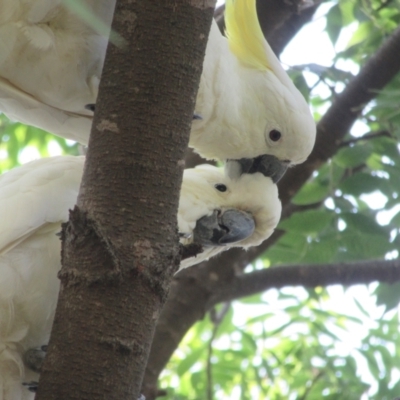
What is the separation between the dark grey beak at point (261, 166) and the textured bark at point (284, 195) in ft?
1.45

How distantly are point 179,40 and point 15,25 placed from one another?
0.77 m

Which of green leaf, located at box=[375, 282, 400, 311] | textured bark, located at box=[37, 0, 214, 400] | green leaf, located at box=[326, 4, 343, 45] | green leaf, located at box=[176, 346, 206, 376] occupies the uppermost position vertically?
green leaf, located at box=[326, 4, 343, 45]

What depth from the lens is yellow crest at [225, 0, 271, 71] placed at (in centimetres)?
258

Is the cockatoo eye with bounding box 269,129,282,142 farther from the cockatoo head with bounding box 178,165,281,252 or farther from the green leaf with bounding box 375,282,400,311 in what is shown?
the green leaf with bounding box 375,282,400,311

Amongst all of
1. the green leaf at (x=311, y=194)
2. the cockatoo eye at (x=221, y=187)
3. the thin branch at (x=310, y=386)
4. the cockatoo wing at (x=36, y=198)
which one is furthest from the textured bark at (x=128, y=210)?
the green leaf at (x=311, y=194)

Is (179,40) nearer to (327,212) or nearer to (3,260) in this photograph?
(3,260)

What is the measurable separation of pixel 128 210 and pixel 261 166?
1230mm

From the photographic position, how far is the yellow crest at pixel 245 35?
2578 millimetres

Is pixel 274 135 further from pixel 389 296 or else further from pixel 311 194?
pixel 389 296

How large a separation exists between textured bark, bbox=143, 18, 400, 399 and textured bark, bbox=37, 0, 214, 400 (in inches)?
62.6

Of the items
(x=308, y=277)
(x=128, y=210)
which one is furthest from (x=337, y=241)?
(x=128, y=210)

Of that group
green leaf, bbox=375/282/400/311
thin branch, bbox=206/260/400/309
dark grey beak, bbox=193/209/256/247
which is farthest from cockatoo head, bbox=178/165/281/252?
green leaf, bbox=375/282/400/311

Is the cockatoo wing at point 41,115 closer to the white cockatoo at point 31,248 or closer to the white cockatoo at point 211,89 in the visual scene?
the white cockatoo at point 211,89

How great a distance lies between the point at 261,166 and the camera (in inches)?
106
